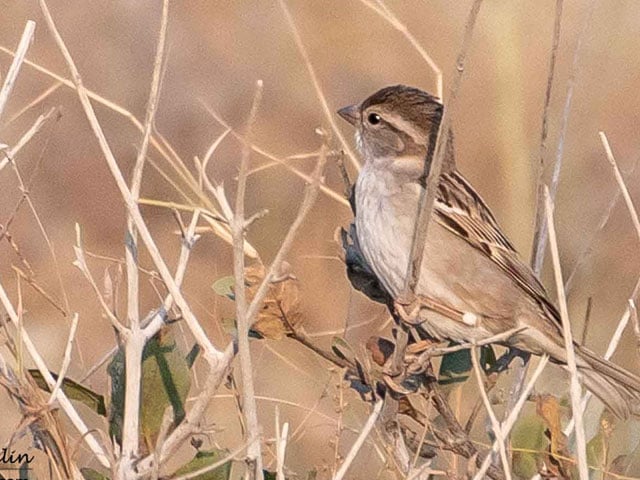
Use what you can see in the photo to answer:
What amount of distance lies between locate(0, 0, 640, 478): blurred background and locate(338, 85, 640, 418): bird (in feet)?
1.94

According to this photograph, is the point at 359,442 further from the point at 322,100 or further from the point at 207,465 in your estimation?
the point at 322,100

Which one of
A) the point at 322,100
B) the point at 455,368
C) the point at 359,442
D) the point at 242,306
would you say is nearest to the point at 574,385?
the point at 359,442

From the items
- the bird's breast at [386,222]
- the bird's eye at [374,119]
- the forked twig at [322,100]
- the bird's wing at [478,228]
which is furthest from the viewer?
the bird's eye at [374,119]

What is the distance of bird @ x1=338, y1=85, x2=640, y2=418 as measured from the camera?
137 inches

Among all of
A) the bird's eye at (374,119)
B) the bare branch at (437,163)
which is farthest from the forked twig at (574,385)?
the bird's eye at (374,119)

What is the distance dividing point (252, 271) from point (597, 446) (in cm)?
88

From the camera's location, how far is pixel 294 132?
6.81 metres

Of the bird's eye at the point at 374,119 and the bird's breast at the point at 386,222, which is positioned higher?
the bird's eye at the point at 374,119

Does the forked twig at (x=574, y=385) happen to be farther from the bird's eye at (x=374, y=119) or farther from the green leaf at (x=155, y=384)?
the bird's eye at (x=374, y=119)

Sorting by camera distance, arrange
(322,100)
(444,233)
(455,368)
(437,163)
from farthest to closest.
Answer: (444,233) < (322,100) < (455,368) < (437,163)

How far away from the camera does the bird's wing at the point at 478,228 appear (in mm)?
3705

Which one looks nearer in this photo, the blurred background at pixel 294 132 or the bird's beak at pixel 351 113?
the bird's beak at pixel 351 113

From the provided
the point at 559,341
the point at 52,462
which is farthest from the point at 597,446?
the point at 52,462

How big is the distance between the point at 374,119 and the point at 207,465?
1.37m
